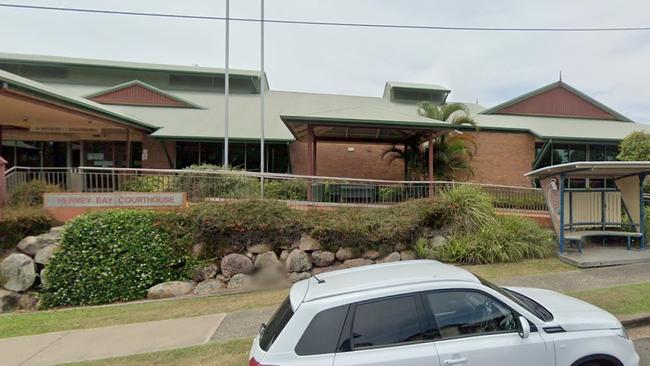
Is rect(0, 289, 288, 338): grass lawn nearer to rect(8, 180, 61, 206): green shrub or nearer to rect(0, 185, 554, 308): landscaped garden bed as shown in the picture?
rect(0, 185, 554, 308): landscaped garden bed

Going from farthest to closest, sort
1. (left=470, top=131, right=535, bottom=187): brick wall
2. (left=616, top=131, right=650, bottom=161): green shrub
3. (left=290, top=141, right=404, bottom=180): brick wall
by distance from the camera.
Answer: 1. (left=470, top=131, right=535, bottom=187): brick wall
2. (left=290, top=141, right=404, bottom=180): brick wall
3. (left=616, top=131, right=650, bottom=161): green shrub

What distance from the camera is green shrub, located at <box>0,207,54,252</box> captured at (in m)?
8.10

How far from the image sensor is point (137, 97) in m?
19.1

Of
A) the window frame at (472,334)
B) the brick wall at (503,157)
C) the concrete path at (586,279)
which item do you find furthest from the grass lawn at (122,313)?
the brick wall at (503,157)

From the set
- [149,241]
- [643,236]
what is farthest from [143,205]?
[643,236]

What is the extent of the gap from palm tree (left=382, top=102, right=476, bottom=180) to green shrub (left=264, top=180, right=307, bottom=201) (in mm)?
6690

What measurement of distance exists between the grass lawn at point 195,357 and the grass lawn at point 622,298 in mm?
5542

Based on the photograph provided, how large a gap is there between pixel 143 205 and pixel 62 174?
368 cm

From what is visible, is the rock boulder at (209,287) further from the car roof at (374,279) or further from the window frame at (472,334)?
the window frame at (472,334)

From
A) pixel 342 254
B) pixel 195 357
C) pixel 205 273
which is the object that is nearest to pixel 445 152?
pixel 342 254

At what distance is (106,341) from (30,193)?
20.9 feet

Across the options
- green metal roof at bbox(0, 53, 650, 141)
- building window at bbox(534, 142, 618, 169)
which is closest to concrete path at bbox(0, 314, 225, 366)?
green metal roof at bbox(0, 53, 650, 141)

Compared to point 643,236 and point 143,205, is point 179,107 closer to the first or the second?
point 143,205

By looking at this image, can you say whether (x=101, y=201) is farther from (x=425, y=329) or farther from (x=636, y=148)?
(x=636, y=148)
